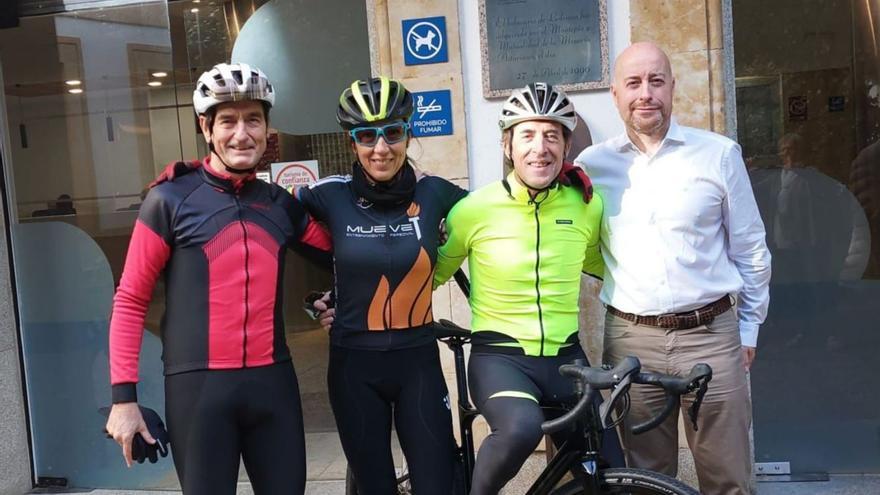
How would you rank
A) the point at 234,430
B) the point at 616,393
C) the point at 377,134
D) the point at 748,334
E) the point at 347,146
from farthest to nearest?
the point at 347,146, the point at 748,334, the point at 377,134, the point at 234,430, the point at 616,393

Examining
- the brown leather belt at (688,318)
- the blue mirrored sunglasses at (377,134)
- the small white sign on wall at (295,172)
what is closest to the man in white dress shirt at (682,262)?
the brown leather belt at (688,318)

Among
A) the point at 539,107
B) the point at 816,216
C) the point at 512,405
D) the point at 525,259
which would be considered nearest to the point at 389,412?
the point at 512,405

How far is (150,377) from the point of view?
17.0ft

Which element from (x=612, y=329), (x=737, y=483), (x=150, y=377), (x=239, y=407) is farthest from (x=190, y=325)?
(x=150, y=377)

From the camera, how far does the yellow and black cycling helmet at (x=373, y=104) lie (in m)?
2.88

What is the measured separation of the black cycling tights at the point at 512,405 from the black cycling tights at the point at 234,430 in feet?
2.13

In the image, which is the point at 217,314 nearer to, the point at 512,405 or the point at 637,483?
the point at 512,405

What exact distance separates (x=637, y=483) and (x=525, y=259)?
2.76ft

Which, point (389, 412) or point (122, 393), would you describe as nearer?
point (122, 393)

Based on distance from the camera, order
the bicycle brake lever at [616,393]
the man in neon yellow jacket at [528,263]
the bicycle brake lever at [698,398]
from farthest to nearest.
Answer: the man in neon yellow jacket at [528,263]
the bicycle brake lever at [698,398]
the bicycle brake lever at [616,393]

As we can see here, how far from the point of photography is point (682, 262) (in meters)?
2.88

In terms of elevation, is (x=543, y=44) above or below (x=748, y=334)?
above

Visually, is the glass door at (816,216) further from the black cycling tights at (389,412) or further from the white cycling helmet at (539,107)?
the black cycling tights at (389,412)

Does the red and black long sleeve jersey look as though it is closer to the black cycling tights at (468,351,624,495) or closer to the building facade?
the black cycling tights at (468,351,624,495)
